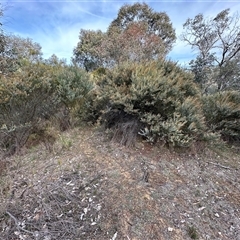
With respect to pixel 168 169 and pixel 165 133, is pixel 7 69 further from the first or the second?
pixel 168 169

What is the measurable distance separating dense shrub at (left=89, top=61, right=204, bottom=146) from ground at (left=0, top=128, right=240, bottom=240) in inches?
10.0

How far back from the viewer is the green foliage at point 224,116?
3.38 metres

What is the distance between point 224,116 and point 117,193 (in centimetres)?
255

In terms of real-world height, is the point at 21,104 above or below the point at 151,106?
below

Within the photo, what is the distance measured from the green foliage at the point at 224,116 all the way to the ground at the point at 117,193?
1.97 ft

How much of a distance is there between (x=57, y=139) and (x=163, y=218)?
209 cm

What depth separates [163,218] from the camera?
1714 millimetres

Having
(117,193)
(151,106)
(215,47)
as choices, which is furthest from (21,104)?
(215,47)

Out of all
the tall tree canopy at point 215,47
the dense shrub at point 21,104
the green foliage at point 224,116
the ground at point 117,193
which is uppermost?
the tall tree canopy at point 215,47

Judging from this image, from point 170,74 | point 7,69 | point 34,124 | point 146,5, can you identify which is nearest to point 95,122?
point 34,124

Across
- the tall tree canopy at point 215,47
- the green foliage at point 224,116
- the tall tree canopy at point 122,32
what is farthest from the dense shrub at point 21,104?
the tall tree canopy at point 122,32

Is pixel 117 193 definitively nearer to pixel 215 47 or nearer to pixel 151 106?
pixel 151 106

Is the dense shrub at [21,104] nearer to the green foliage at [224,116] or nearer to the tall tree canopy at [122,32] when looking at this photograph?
the green foliage at [224,116]

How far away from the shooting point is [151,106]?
9.62ft
